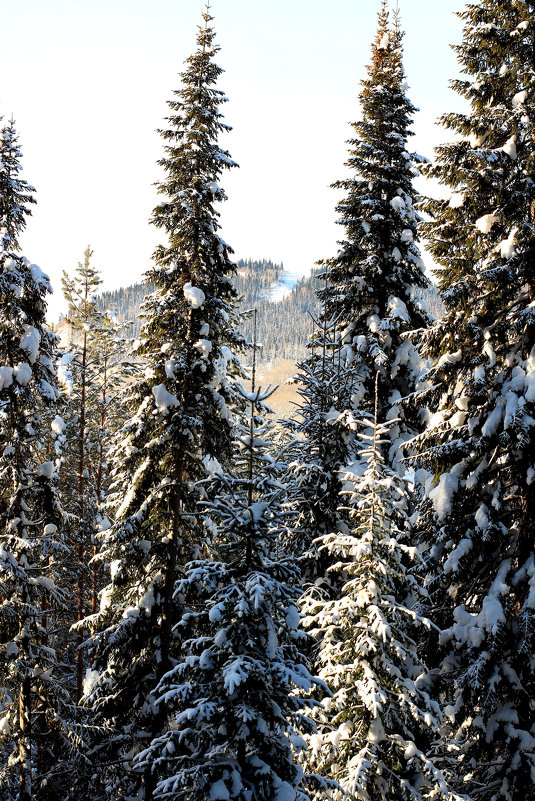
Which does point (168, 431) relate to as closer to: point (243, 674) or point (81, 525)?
point (243, 674)

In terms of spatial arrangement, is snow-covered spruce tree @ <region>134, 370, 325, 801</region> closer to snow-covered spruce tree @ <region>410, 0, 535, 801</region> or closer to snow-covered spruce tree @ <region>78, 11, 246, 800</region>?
snow-covered spruce tree @ <region>410, 0, 535, 801</region>

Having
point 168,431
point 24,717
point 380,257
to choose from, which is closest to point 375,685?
point 168,431

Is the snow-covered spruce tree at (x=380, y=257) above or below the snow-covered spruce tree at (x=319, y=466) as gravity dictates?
above

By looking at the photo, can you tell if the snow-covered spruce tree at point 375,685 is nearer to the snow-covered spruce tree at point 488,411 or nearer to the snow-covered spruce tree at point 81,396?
the snow-covered spruce tree at point 488,411

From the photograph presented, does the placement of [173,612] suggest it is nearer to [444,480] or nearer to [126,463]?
[126,463]

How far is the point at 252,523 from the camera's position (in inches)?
314

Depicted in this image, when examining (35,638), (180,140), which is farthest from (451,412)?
(35,638)

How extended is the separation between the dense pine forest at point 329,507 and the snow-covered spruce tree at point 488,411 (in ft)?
0.17

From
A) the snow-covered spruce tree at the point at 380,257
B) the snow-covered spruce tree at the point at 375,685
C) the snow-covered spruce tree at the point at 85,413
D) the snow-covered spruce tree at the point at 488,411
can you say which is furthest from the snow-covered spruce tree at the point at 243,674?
the snow-covered spruce tree at the point at 85,413

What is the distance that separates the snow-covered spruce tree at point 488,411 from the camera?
29.4 feet

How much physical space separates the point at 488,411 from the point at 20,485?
33.4ft

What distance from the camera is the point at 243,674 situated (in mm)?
6805

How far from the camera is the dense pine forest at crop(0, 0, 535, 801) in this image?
798 cm

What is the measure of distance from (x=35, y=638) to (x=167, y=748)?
6861mm
